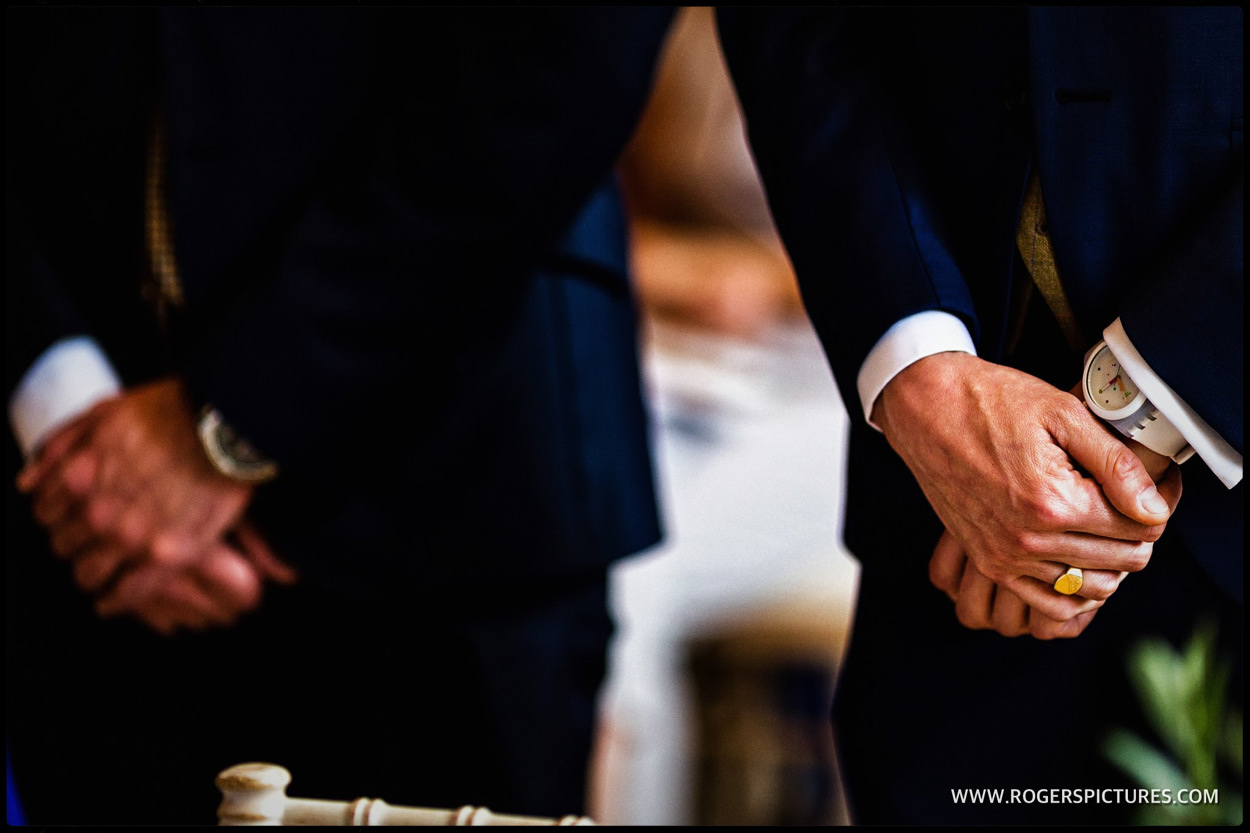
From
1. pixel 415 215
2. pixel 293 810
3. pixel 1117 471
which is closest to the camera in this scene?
pixel 1117 471

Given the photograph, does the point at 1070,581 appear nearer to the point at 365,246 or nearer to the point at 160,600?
the point at 365,246

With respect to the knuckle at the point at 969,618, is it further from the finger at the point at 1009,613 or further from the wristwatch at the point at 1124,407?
the wristwatch at the point at 1124,407

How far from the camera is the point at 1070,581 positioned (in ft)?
1.37

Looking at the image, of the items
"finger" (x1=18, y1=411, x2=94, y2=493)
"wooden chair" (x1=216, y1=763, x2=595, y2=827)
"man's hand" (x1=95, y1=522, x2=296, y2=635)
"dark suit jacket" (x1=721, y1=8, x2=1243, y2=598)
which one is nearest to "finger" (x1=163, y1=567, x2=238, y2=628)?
"man's hand" (x1=95, y1=522, x2=296, y2=635)

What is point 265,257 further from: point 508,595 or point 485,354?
point 508,595

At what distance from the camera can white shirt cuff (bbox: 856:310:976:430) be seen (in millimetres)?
439

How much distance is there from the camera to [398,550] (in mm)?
825

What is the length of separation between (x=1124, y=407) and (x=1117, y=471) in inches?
0.9

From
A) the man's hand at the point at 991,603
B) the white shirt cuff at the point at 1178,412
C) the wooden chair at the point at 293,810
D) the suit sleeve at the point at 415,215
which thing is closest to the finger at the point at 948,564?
the man's hand at the point at 991,603

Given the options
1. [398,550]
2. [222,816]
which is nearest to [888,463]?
[222,816]

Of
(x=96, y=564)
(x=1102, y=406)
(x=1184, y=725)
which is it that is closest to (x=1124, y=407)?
(x=1102, y=406)

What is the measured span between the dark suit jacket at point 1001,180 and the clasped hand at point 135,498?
511mm

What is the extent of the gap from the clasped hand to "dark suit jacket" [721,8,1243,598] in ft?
1.68

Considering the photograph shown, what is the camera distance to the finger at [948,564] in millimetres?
455
